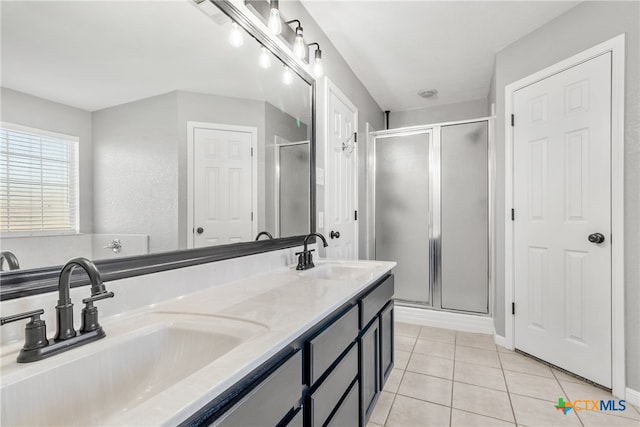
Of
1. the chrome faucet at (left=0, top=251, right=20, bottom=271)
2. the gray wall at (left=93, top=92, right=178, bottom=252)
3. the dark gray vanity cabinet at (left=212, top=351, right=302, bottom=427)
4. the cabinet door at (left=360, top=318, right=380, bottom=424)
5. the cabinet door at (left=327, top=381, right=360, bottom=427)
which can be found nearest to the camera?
the dark gray vanity cabinet at (left=212, top=351, right=302, bottom=427)

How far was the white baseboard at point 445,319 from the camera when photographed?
302cm

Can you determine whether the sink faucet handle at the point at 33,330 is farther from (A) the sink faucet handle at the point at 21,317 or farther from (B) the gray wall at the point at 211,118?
(B) the gray wall at the point at 211,118

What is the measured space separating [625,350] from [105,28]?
296cm

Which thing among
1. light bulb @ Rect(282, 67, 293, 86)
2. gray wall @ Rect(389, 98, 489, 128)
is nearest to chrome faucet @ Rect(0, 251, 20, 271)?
light bulb @ Rect(282, 67, 293, 86)

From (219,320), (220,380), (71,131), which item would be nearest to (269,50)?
(71,131)

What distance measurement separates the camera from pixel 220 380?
0.56 metres

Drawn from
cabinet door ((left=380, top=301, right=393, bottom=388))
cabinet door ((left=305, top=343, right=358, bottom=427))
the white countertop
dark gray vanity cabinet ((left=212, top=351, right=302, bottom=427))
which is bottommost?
cabinet door ((left=380, top=301, right=393, bottom=388))

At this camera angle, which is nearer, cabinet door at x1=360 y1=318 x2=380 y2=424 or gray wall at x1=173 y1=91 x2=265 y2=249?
gray wall at x1=173 y1=91 x2=265 y2=249

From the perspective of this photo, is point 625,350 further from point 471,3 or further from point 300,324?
point 471,3

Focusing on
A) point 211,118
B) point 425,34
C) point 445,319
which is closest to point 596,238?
point 445,319

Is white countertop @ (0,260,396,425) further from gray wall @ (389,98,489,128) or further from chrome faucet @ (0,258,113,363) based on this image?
gray wall @ (389,98,489,128)

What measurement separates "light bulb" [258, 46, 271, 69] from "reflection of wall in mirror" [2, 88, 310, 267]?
15.6 inches

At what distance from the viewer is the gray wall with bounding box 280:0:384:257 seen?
2.08 meters

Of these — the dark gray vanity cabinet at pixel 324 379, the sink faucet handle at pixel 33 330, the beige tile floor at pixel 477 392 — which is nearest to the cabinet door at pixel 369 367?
the dark gray vanity cabinet at pixel 324 379
